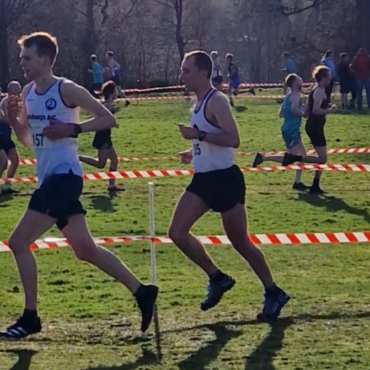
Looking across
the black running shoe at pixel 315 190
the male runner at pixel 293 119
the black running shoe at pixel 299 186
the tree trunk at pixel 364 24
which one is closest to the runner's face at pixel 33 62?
the male runner at pixel 293 119

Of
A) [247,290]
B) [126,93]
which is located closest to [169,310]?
[247,290]

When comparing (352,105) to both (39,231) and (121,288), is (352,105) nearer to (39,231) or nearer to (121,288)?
(121,288)

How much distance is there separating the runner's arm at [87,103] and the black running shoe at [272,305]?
1.72 metres

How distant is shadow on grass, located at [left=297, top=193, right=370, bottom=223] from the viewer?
1279cm

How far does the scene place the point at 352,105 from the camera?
97.9ft

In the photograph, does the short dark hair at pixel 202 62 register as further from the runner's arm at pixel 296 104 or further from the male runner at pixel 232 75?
the male runner at pixel 232 75

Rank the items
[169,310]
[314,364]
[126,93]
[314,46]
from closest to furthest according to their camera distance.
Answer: [314,364] < [169,310] < [126,93] < [314,46]

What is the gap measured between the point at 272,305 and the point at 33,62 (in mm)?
2360

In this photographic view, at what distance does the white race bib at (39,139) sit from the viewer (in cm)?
644

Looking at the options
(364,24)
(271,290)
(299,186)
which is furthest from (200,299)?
(364,24)

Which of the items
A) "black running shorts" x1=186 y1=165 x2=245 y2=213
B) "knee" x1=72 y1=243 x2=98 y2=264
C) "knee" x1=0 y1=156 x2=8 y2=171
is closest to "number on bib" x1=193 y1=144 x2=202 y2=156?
"black running shorts" x1=186 y1=165 x2=245 y2=213

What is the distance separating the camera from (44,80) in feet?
21.3

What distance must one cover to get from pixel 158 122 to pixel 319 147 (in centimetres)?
1214

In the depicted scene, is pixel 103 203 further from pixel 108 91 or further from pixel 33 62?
pixel 33 62
